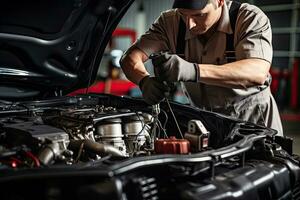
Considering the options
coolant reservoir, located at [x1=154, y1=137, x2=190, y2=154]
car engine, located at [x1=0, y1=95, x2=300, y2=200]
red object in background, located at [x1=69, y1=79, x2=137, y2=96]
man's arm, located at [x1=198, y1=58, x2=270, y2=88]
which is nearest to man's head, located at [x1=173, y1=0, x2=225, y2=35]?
man's arm, located at [x1=198, y1=58, x2=270, y2=88]

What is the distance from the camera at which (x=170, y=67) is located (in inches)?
66.2

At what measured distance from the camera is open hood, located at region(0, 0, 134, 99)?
6.34 feet

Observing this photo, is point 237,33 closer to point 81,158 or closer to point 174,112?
point 174,112

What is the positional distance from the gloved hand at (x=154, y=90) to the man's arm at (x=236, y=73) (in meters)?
0.18

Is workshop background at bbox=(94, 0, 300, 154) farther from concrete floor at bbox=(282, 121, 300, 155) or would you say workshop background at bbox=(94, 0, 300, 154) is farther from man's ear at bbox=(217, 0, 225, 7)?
man's ear at bbox=(217, 0, 225, 7)

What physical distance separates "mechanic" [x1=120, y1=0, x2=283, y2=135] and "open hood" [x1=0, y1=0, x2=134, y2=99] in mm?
243

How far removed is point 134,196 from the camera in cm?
117

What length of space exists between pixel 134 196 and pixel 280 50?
8136mm

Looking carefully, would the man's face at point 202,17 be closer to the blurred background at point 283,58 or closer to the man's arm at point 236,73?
the man's arm at point 236,73

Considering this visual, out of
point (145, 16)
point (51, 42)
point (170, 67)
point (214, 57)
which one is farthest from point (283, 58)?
point (170, 67)

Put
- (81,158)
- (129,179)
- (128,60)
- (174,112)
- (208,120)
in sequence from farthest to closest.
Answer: (128,60) < (174,112) < (208,120) < (81,158) < (129,179)

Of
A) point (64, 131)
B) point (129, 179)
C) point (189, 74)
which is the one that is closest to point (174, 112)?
point (189, 74)

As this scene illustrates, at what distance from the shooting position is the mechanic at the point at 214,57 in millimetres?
1830

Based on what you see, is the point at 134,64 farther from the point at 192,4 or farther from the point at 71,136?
the point at 71,136
